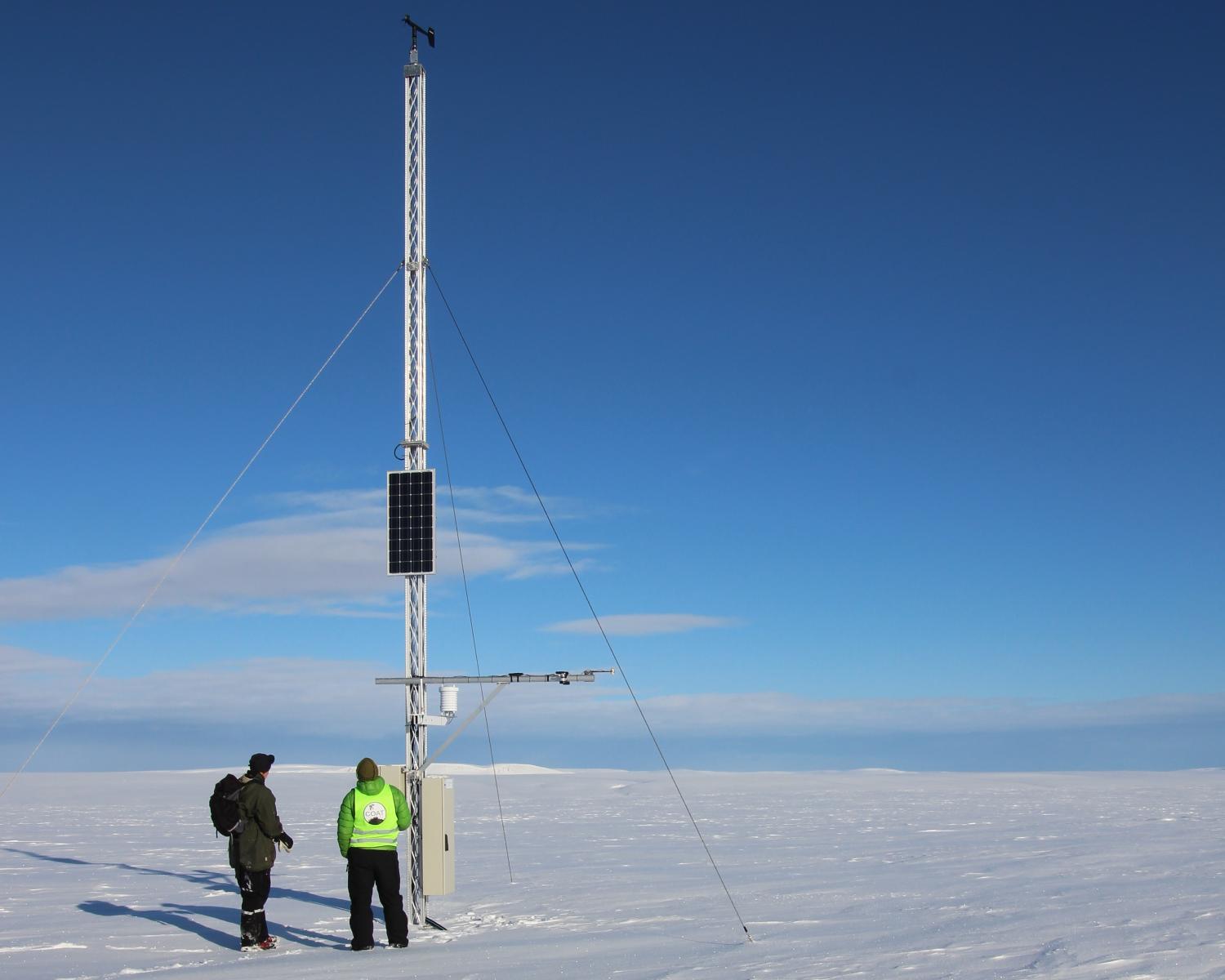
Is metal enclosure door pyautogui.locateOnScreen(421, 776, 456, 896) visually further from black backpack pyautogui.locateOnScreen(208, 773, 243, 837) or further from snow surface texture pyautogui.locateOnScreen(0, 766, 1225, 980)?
black backpack pyautogui.locateOnScreen(208, 773, 243, 837)

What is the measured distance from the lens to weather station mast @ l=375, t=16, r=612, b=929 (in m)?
11.9

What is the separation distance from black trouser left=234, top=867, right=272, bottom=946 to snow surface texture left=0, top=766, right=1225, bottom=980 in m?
0.19

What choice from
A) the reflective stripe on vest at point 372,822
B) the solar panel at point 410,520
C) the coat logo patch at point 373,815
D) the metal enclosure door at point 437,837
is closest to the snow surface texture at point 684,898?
the metal enclosure door at point 437,837

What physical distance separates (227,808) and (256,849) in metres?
0.52

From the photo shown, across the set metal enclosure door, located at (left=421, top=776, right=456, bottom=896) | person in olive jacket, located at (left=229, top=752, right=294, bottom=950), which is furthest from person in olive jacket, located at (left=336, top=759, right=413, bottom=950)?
metal enclosure door, located at (left=421, top=776, right=456, bottom=896)

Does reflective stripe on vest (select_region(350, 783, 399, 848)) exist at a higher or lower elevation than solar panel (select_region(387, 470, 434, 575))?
lower

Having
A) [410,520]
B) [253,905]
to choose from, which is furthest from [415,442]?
[253,905]

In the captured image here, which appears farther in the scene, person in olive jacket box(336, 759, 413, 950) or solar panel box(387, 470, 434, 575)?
solar panel box(387, 470, 434, 575)

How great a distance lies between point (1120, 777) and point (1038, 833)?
32708 millimetres

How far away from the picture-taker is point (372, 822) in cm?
1055

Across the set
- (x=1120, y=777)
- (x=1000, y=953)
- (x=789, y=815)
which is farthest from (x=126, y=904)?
(x=1120, y=777)

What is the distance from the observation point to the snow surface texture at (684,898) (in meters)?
9.08

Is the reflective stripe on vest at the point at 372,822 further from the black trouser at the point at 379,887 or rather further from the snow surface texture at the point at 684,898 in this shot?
the snow surface texture at the point at 684,898

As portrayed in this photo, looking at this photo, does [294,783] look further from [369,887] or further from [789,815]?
[369,887]
